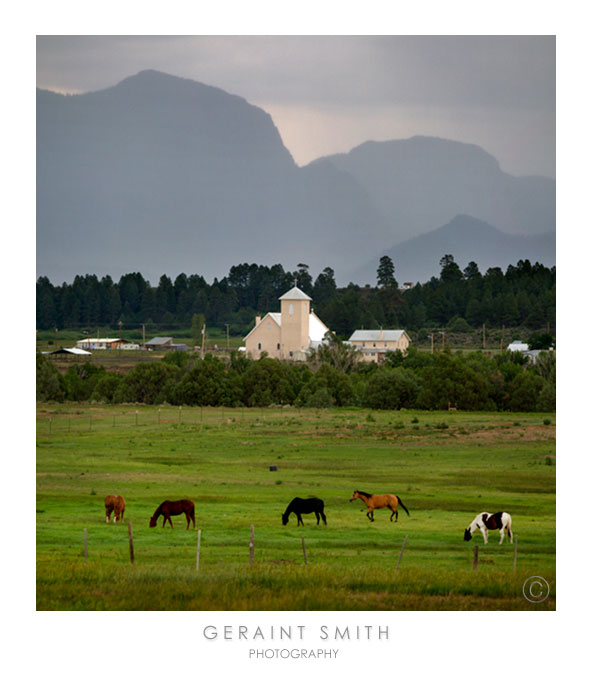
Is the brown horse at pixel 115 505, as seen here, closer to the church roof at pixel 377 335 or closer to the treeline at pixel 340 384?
the treeline at pixel 340 384

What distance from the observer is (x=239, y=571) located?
13219mm

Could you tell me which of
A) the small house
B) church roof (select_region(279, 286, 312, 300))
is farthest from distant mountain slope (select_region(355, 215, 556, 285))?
the small house

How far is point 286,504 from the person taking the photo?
68.1 feet

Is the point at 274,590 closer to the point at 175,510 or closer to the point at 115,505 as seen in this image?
the point at 175,510

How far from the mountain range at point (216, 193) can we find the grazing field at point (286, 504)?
19.0 feet

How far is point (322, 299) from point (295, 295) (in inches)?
110

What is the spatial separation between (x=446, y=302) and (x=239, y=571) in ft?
113

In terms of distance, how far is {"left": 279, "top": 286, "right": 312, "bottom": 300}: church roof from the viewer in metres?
49.8

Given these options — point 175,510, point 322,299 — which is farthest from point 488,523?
point 322,299

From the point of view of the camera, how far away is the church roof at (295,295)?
163 feet

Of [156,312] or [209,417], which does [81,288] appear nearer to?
[156,312]

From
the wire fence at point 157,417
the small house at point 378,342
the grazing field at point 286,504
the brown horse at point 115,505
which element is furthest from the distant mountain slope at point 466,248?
the small house at point 378,342

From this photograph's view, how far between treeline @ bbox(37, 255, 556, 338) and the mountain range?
1.40 meters
